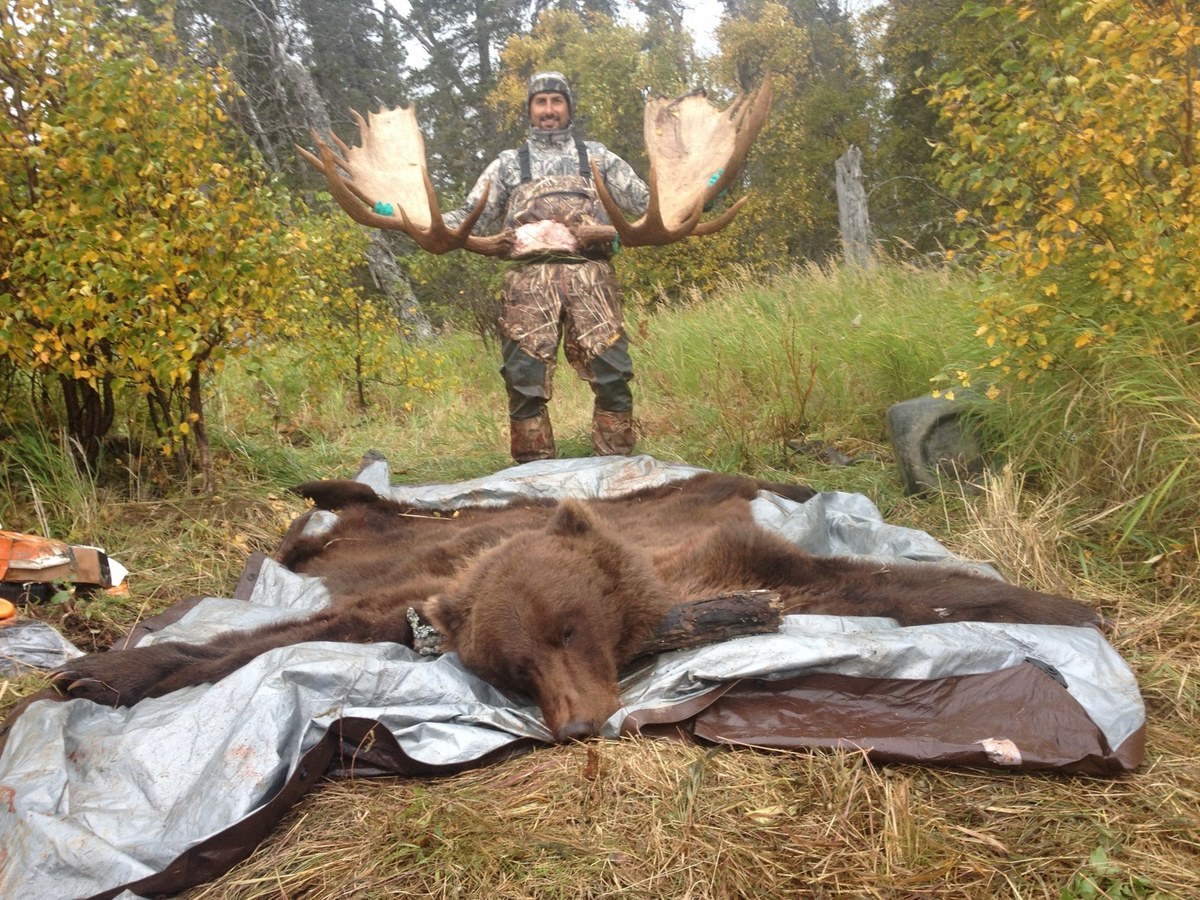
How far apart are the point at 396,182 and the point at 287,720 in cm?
353

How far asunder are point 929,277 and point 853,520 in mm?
3315

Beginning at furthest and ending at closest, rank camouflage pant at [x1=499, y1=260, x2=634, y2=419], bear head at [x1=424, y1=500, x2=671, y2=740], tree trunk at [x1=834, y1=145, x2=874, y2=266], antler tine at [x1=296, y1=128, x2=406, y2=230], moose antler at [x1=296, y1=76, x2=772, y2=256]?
tree trunk at [x1=834, y1=145, x2=874, y2=266] < camouflage pant at [x1=499, y1=260, x2=634, y2=419] < moose antler at [x1=296, y1=76, x2=772, y2=256] < antler tine at [x1=296, y1=128, x2=406, y2=230] < bear head at [x1=424, y1=500, x2=671, y2=740]

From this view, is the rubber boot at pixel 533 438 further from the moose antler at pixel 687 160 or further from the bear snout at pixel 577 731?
the bear snout at pixel 577 731

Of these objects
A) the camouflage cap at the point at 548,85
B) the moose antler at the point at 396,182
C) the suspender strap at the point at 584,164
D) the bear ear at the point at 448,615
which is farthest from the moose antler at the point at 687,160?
the bear ear at the point at 448,615

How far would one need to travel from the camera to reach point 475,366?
9.30 m

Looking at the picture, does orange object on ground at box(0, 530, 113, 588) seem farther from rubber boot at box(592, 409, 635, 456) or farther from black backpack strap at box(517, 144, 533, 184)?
black backpack strap at box(517, 144, 533, 184)

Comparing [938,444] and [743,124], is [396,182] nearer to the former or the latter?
[743,124]

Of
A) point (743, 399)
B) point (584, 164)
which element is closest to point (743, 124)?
point (584, 164)

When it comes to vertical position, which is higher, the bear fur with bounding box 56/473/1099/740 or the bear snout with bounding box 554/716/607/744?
the bear fur with bounding box 56/473/1099/740

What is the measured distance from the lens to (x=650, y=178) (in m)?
4.70

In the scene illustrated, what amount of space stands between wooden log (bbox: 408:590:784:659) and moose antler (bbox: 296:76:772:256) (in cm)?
262

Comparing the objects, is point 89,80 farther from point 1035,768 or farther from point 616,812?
point 1035,768

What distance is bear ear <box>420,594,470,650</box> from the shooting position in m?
2.75

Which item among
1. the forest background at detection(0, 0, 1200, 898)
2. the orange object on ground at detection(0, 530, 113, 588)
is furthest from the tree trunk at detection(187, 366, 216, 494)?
the orange object on ground at detection(0, 530, 113, 588)
